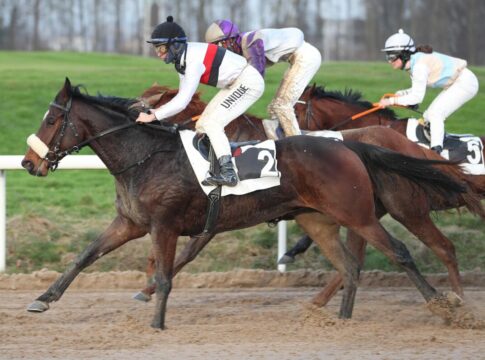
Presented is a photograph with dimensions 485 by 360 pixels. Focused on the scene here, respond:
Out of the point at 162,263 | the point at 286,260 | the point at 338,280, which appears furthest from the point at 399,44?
the point at 162,263

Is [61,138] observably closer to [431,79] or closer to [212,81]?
[212,81]

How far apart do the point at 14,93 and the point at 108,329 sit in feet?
40.8

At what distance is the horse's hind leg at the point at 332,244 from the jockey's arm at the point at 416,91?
1.60 meters

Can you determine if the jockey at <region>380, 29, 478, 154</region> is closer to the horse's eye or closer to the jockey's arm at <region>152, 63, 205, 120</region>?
the jockey's arm at <region>152, 63, 205, 120</region>

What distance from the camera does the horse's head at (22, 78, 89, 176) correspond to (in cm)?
684

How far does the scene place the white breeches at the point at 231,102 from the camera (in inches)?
277

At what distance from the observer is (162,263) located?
22.7ft

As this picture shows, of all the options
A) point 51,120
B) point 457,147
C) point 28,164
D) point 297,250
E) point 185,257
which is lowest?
point 297,250

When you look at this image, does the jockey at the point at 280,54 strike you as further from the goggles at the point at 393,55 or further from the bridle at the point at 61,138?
the bridle at the point at 61,138

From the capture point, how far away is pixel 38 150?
22.4 ft

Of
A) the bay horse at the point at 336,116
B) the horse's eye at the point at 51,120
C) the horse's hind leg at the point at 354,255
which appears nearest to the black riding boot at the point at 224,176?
the horse's eye at the point at 51,120

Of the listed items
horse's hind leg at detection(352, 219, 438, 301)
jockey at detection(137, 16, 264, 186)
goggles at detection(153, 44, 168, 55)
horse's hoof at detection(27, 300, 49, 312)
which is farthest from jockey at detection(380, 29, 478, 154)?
horse's hoof at detection(27, 300, 49, 312)

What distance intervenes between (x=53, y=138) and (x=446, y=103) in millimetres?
3784

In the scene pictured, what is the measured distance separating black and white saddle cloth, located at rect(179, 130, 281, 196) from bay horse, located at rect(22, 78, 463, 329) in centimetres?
5
